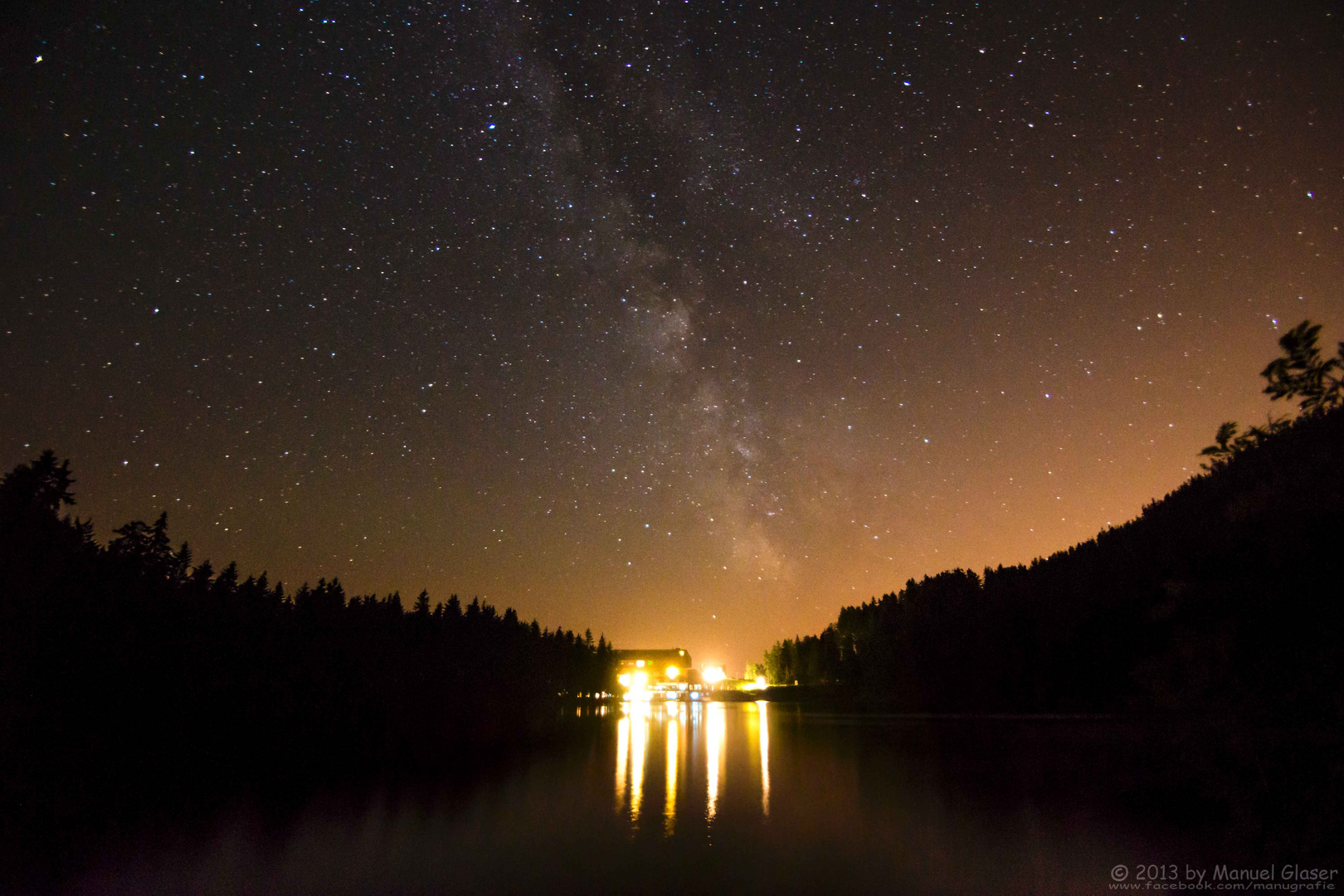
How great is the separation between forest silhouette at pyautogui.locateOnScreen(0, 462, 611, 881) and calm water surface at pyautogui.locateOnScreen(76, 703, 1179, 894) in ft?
15.4

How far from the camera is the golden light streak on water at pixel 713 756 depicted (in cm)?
1986

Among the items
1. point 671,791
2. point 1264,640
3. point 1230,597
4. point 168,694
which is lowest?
point 671,791

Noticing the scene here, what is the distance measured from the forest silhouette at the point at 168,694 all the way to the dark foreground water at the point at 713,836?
16.0 feet

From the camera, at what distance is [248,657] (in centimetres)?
3269

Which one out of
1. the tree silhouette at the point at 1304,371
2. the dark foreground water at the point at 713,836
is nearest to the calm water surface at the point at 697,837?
the dark foreground water at the point at 713,836

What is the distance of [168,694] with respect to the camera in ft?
89.9

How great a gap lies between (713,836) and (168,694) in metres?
24.0

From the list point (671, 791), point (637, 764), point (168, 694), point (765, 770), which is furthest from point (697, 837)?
point (168, 694)

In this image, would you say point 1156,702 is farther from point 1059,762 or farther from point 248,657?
point 248,657

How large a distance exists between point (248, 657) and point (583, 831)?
24.2 meters

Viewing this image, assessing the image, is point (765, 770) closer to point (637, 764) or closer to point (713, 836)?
point (637, 764)

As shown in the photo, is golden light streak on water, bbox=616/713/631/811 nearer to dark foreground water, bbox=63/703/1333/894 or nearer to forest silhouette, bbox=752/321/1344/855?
dark foreground water, bbox=63/703/1333/894

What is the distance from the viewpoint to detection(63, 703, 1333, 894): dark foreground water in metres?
12.6

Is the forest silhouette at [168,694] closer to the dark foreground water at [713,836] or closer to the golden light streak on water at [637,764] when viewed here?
the dark foreground water at [713,836]
